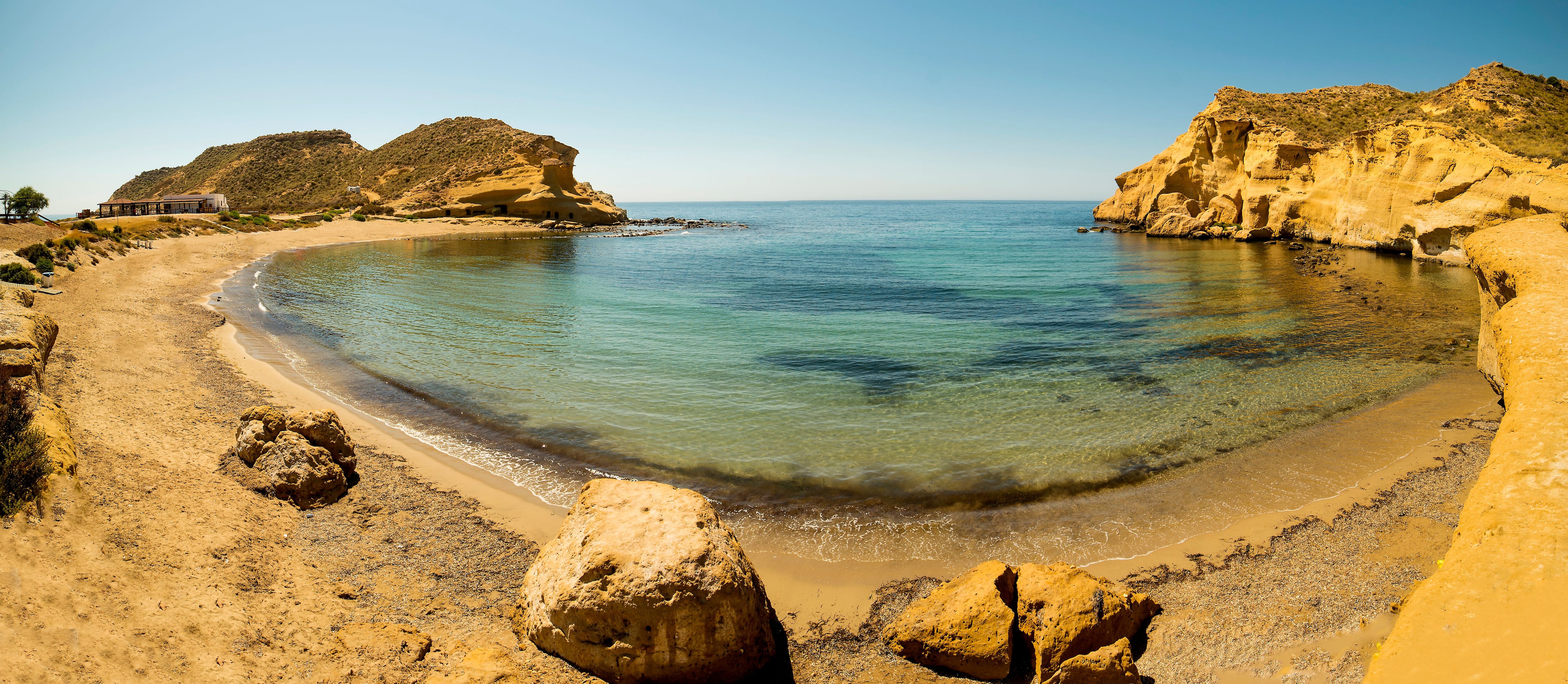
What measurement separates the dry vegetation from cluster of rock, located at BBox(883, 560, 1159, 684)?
43025 mm

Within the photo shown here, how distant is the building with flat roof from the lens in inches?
2462

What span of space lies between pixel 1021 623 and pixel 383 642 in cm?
507

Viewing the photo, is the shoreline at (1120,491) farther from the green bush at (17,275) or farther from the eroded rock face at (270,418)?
the green bush at (17,275)

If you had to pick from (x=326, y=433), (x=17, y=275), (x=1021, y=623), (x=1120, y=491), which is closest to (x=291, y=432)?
(x=326, y=433)

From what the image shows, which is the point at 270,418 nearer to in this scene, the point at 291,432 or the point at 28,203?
the point at 291,432

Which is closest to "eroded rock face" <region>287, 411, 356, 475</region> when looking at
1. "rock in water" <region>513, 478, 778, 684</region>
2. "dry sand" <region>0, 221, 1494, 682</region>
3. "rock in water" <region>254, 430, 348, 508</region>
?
"rock in water" <region>254, 430, 348, 508</region>

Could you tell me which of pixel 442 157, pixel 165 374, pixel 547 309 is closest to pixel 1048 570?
pixel 165 374

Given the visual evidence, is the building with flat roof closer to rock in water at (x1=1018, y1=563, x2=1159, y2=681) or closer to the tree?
the tree

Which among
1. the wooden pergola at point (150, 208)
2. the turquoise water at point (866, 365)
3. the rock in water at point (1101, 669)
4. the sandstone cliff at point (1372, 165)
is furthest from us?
the wooden pergola at point (150, 208)

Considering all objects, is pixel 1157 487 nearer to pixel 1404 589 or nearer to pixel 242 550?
pixel 1404 589

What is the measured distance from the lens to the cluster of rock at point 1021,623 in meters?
5.12

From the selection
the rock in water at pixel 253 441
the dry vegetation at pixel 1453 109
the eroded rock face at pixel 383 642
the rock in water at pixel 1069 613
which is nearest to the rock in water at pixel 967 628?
the rock in water at pixel 1069 613

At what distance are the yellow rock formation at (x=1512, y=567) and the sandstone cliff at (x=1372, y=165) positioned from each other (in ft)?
74.7

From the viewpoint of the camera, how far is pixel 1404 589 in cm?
611
